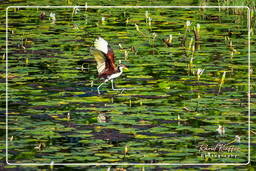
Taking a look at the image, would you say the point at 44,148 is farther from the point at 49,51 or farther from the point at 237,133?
the point at 49,51

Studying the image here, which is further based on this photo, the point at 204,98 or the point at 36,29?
the point at 36,29

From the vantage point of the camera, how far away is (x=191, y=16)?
15.3 metres

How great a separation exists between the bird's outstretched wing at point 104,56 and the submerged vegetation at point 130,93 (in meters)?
0.35

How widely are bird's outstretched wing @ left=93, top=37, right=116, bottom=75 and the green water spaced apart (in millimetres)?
356

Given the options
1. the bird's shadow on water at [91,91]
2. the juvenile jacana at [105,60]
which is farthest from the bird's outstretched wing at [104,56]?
the bird's shadow on water at [91,91]

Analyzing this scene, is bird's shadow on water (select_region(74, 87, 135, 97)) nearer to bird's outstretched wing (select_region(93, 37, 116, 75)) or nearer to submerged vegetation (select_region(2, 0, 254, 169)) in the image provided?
submerged vegetation (select_region(2, 0, 254, 169))

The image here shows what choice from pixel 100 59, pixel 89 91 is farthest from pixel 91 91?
pixel 100 59

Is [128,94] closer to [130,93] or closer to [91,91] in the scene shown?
[130,93]

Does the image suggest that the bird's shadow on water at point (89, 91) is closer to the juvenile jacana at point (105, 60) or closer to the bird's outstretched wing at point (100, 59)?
the juvenile jacana at point (105, 60)

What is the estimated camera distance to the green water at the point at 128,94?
782 cm

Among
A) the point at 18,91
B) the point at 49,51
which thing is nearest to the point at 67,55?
the point at 49,51

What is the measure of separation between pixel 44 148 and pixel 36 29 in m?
6.45

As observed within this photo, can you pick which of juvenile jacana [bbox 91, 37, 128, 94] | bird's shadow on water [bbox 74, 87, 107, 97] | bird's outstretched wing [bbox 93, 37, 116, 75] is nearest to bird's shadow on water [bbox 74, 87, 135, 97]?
bird's shadow on water [bbox 74, 87, 107, 97]

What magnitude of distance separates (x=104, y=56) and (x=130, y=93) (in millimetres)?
858
